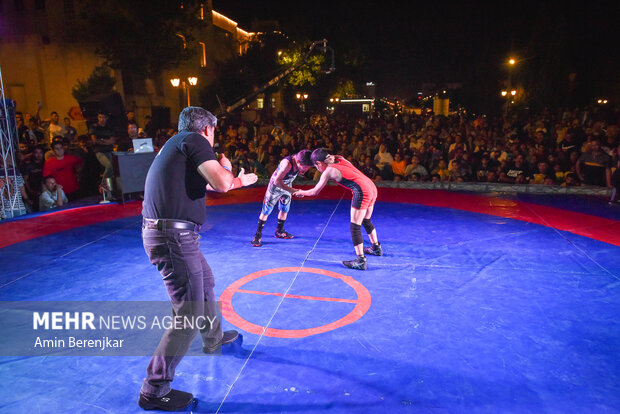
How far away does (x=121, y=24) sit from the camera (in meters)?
19.0

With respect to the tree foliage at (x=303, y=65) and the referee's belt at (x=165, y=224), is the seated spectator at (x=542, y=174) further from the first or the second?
the tree foliage at (x=303, y=65)

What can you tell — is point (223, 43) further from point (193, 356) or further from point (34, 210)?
point (193, 356)

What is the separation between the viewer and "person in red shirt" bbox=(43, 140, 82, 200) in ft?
30.5

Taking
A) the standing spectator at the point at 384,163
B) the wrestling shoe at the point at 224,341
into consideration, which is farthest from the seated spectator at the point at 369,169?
the wrestling shoe at the point at 224,341

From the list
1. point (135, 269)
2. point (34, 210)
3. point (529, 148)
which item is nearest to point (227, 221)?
point (135, 269)

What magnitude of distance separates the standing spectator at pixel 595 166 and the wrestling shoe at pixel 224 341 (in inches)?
396

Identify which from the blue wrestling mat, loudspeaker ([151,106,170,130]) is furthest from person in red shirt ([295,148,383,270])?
loudspeaker ([151,106,170,130])

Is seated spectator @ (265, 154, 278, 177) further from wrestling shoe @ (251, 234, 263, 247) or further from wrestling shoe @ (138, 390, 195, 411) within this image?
wrestling shoe @ (138, 390, 195, 411)

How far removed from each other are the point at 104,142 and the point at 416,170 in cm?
835

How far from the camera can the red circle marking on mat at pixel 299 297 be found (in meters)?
3.88

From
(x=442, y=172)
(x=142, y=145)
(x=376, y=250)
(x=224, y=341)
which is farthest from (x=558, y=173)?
(x=142, y=145)

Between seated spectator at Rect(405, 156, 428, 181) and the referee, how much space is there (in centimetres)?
959

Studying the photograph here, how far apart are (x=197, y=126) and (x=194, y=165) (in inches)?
12.9

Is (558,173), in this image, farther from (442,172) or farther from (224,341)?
(224,341)
